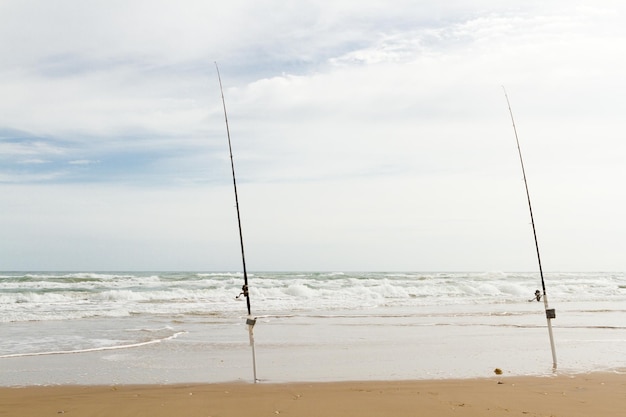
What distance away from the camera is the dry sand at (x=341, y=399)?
5.09m

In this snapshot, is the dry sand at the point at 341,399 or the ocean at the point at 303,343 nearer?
the dry sand at the point at 341,399

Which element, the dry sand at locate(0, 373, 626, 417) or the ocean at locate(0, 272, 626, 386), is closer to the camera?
the dry sand at locate(0, 373, 626, 417)

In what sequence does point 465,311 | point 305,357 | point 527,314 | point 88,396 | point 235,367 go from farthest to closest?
point 465,311 < point 527,314 < point 305,357 < point 235,367 < point 88,396

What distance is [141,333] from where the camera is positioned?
11734mm

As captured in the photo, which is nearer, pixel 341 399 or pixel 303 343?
pixel 341 399

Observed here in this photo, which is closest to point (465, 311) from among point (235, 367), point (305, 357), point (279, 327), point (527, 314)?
point (527, 314)

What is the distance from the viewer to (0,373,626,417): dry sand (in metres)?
5.09

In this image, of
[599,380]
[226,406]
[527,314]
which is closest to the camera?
[226,406]

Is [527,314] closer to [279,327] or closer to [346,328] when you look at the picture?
[346,328]

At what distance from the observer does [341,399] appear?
5.54 metres

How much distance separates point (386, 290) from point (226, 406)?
2191 centimetres

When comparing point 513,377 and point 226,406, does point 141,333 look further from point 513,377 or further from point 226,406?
point 513,377

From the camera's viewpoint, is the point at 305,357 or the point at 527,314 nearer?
the point at 305,357

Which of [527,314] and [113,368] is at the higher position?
[113,368]
